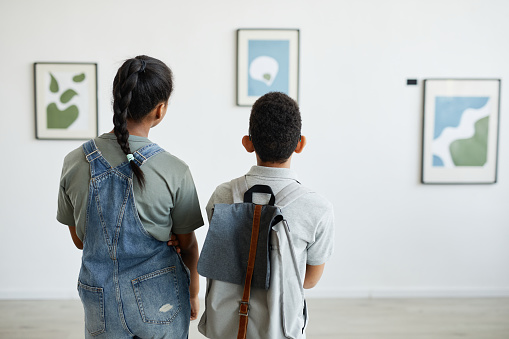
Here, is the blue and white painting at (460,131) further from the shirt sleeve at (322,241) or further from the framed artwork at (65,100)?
the framed artwork at (65,100)

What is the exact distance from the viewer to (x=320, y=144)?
3.09 meters

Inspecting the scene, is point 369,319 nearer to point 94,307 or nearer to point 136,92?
point 94,307

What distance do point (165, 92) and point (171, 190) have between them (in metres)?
0.30

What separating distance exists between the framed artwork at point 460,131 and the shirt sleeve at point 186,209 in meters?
2.37

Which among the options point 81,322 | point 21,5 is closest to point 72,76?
point 21,5

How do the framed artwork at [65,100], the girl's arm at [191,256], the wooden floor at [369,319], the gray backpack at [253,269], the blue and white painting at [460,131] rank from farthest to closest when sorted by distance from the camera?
the blue and white painting at [460,131] < the framed artwork at [65,100] < the wooden floor at [369,319] < the girl's arm at [191,256] < the gray backpack at [253,269]

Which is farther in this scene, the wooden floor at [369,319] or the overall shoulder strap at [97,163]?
→ the wooden floor at [369,319]

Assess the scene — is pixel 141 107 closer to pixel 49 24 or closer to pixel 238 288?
pixel 238 288

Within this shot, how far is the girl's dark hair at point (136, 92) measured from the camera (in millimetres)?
1126

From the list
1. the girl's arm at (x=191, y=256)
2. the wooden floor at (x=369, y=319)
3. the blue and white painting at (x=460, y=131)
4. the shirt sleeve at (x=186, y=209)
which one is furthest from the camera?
the blue and white painting at (x=460, y=131)

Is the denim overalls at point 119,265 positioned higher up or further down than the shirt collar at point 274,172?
further down

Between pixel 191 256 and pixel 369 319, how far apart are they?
1852mm

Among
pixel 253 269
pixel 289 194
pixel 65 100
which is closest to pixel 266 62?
pixel 65 100

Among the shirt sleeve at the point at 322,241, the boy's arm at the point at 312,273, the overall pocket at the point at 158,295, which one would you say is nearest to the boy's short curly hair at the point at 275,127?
the shirt sleeve at the point at 322,241
